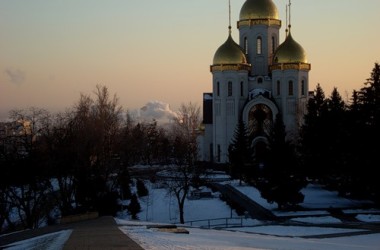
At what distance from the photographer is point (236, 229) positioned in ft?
69.4

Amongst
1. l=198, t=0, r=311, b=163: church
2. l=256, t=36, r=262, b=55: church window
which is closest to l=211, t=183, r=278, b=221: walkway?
l=198, t=0, r=311, b=163: church

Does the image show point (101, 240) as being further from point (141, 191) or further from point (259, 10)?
point (259, 10)

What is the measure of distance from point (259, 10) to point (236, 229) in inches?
1413

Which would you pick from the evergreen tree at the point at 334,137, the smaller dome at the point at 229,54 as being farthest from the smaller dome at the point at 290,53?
the evergreen tree at the point at 334,137

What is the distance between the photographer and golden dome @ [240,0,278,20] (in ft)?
172

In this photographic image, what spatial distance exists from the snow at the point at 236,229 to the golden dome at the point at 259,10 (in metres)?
20.6

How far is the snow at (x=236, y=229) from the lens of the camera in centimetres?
1398

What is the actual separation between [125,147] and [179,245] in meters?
20.8

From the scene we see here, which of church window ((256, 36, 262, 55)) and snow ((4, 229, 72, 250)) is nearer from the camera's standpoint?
snow ((4, 229, 72, 250))

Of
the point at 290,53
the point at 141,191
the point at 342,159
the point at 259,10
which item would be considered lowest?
the point at 141,191

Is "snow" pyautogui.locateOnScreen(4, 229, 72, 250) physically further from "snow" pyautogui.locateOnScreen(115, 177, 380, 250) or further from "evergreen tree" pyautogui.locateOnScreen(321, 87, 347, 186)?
"evergreen tree" pyautogui.locateOnScreen(321, 87, 347, 186)

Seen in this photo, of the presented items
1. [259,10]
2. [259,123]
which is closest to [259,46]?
[259,10]

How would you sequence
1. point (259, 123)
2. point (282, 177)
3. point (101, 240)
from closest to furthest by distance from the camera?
1. point (101, 240)
2. point (282, 177)
3. point (259, 123)

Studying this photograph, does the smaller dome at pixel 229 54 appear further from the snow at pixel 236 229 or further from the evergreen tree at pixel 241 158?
the snow at pixel 236 229
